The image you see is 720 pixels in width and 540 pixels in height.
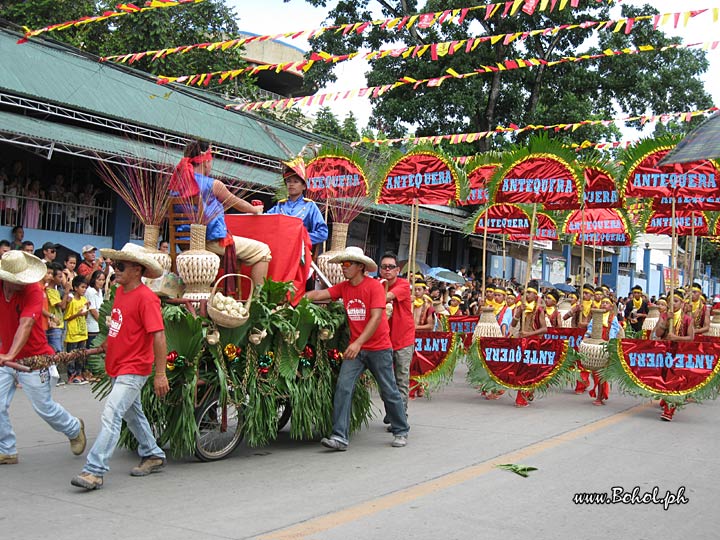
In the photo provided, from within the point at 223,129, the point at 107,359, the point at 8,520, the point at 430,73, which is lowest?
the point at 8,520

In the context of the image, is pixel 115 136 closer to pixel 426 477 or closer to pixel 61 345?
pixel 61 345

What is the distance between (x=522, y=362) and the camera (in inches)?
428

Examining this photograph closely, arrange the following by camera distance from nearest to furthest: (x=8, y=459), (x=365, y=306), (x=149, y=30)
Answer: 1. (x=8, y=459)
2. (x=365, y=306)
3. (x=149, y=30)

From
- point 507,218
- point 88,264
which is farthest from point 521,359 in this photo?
point 507,218

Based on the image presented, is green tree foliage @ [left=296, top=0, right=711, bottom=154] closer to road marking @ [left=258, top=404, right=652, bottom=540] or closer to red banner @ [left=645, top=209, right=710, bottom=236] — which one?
red banner @ [left=645, top=209, right=710, bottom=236]

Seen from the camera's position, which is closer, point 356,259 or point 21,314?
point 21,314

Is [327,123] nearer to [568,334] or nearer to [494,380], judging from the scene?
[568,334]

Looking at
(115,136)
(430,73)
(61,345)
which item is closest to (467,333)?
(61,345)

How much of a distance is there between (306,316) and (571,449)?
293 cm

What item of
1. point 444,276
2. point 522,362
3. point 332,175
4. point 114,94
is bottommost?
point 522,362

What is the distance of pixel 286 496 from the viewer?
5.85 meters

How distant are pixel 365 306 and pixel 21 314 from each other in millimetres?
2916

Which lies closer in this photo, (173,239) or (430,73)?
(173,239)

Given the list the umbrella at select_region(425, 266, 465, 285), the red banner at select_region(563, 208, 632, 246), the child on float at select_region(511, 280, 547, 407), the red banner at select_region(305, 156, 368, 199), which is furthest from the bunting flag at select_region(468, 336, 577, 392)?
the umbrella at select_region(425, 266, 465, 285)
